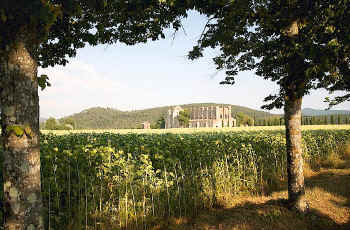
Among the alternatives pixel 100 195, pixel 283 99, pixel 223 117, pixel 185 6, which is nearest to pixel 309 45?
pixel 283 99

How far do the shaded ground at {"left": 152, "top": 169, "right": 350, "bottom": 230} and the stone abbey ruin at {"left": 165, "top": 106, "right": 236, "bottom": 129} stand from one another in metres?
98.6

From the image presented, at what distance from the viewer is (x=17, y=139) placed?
2.71m

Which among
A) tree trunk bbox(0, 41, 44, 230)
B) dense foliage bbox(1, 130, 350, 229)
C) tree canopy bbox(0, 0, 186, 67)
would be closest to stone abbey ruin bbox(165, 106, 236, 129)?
dense foliage bbox(1, 130, 350, 229)

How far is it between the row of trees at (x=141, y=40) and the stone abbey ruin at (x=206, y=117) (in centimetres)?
9982

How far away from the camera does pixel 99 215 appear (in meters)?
5.65

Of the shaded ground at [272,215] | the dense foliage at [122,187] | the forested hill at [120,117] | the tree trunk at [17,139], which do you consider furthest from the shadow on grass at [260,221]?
the forested hill at [120,117]

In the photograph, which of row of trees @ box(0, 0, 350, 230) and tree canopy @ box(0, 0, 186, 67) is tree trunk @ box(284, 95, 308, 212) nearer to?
row of trees @ box(0, 0, 350, 230)

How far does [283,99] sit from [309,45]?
1.63 meters

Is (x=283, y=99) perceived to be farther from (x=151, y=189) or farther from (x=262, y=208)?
(x=151, y=189)

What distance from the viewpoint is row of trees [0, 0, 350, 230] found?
106 inches

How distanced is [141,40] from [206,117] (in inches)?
4233

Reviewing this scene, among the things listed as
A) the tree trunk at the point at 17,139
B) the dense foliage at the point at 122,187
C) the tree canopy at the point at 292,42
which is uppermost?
the tree canopy at the point at 292,42

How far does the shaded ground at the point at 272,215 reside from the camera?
19.1ft

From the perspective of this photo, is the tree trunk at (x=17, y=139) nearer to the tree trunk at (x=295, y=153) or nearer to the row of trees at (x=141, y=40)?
the row of trees at (x=141, y=40)
